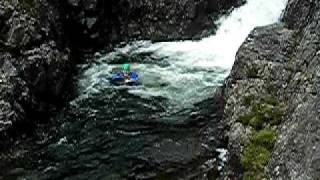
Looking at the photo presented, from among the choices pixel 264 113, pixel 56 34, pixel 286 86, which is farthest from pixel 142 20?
pixel 264 113

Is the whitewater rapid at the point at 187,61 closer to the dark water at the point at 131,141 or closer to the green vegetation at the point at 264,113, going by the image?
the dark water at the point at 131,141

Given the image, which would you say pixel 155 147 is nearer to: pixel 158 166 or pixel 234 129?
pixel 158 166

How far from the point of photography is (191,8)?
72.0ft

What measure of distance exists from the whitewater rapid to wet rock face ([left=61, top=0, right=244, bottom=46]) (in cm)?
65

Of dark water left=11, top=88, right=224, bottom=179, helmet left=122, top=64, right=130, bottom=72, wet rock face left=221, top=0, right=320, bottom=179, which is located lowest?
dark water left=11, top=88, right=224, bottom=179

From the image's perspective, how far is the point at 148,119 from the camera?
594 inches

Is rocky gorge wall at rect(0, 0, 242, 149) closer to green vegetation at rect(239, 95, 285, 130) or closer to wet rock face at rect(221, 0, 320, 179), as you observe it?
wet rock face at rect(221, 0, 320, 179)

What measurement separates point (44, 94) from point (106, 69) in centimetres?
303

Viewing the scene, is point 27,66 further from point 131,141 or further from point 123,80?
point 131,141

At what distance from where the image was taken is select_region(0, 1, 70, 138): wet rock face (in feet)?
49.0

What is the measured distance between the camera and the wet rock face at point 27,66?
14.9 metres

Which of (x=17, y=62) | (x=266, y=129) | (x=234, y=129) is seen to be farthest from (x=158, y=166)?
(x=17, y=62)

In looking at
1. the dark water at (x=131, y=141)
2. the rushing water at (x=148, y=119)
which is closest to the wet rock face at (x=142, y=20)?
the rushing water at (x=148, y=119)

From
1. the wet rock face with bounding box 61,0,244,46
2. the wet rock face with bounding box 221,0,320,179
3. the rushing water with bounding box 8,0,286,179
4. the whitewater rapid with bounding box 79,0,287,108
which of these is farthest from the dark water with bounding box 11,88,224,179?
the wet rock face with bounding box 61,0,244,46
